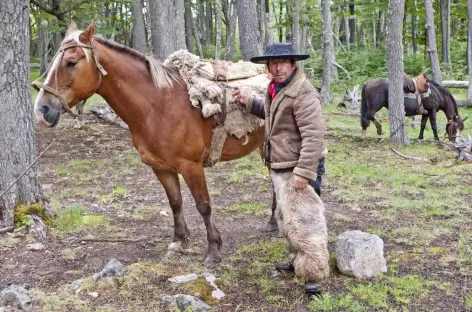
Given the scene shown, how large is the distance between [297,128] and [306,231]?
0.85m

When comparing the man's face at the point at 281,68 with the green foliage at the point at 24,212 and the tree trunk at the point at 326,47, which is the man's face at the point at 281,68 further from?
the tree trunk at the point at 326,47

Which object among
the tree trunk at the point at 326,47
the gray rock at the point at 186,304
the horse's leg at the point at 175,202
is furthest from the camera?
the tree trunk at the point at 326,47

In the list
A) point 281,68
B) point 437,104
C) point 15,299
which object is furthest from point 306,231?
point 437,104

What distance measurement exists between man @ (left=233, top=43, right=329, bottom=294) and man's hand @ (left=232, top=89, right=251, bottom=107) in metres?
0.45

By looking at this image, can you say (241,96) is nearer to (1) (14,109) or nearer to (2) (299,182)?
(2) (299,182)

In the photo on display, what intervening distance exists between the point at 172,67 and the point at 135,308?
7.63 ft

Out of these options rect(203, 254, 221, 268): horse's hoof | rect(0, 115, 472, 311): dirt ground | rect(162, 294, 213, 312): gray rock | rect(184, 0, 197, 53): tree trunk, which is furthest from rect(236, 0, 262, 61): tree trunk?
rect(184, 0, 197, 53): tree trunk

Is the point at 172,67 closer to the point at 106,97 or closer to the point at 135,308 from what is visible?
the point at 106,97

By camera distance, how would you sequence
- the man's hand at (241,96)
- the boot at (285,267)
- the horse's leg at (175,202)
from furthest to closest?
1. the horse's leg at (175,202)
2. the man's hand at (241,96)
3. the boot at (285,267)

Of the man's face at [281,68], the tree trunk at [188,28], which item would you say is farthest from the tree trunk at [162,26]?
the tree trunk at [188,28]

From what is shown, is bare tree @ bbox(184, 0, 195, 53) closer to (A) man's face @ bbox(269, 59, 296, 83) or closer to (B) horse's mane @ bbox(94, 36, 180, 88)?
(B) horse's mane @ bbox(94, 36, 180, 88)

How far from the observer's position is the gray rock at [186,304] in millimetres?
3656

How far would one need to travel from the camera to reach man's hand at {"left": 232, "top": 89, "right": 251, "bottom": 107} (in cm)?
470

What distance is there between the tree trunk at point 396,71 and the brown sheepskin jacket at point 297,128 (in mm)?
7579
